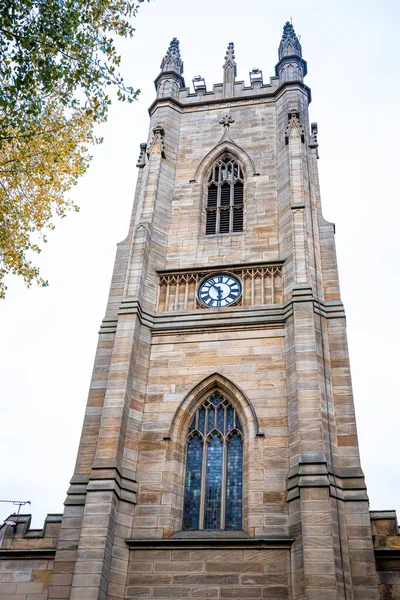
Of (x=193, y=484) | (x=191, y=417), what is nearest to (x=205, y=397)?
(x=191, y=417)

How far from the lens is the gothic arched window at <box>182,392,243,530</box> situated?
48.8 ft

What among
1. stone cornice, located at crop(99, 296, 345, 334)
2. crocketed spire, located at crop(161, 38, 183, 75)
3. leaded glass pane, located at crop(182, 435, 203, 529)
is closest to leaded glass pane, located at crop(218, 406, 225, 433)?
leaded glass pane, located at crop(182, 435, 203, 529)

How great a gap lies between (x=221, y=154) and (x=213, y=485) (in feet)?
41.3

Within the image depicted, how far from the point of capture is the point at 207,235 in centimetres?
2089

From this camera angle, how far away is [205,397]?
54.9 feet

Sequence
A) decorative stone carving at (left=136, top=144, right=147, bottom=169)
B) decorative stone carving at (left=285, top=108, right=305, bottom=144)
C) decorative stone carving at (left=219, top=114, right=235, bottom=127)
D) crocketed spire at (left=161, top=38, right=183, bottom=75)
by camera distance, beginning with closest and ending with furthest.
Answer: decorative stone carving at (left=285, top=108, right=305, bottom=144) < decorative stone carving at (left=136, top=144, right=147, bottom=169) < decorative stone carving at (left=219, top=114, right=235, bottom=127) < crocketed spire at (left=161, top=38, right=183, bottom=75)

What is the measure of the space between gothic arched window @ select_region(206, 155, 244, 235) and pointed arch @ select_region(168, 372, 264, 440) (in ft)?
19.8

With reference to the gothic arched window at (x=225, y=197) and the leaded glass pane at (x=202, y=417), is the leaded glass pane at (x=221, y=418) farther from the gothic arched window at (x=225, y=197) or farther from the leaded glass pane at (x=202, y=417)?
the gothic arched window at (x=225, y=197)

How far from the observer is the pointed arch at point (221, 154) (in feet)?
74.5

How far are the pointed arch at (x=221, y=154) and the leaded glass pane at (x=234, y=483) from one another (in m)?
10.2

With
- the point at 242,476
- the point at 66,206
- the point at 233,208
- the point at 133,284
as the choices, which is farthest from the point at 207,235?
the point at 242,476

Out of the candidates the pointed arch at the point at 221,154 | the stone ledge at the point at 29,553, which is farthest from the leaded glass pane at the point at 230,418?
the pointed arch at the point at 221,154

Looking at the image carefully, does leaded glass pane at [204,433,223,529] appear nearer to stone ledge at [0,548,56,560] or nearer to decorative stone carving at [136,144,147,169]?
stone ledge at [0,548,56,560]

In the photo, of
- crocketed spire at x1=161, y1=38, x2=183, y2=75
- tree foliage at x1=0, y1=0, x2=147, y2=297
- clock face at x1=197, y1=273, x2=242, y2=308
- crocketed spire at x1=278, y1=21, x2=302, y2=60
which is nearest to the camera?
tree foliage at x1=0, y1=0, x2=147, y2=297
